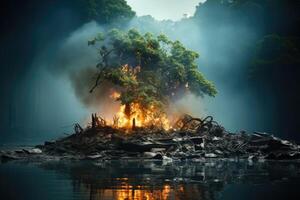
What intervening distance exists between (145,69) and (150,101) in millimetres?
5310

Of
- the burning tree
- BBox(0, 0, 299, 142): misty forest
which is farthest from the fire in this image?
BBox(0, 0, 299, 142): misty forest

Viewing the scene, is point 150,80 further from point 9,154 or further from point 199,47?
point 199,47

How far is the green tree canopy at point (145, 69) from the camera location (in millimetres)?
45812

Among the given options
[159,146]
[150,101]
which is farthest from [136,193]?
[150,101]

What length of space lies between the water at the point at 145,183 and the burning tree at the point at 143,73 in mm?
16532

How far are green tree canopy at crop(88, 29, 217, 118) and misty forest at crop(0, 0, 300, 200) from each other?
13 centimetres

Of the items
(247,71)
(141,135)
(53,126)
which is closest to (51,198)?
(141,135)

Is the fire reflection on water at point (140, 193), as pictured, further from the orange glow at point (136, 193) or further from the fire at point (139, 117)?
the fire at point (139, 117)

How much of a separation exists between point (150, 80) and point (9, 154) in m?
16.1

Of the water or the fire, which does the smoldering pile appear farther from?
the water

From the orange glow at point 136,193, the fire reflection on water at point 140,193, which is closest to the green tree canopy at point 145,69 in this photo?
the fire reflection on water at point 140,193

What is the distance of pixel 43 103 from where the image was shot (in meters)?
108

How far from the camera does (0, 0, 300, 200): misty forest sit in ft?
78.9

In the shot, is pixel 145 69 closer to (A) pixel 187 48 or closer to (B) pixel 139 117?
(B) pixel 139 117
